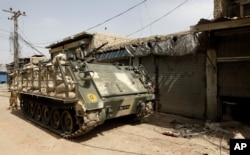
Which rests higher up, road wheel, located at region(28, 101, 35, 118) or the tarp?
the tarp

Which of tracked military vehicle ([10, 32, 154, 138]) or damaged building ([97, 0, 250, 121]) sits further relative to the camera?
damaged building ([97, 0, 250, 121])

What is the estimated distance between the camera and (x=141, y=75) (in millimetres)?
9016

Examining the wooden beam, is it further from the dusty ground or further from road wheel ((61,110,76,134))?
road wheel ((61,110,76,134))

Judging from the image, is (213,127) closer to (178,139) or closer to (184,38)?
(178,139)

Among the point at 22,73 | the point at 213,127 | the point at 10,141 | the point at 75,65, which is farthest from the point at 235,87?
the point at 22,73

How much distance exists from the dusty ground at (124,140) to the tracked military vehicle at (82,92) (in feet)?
1.46

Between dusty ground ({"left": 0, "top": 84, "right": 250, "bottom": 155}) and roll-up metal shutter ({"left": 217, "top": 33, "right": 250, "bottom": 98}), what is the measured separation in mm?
1207

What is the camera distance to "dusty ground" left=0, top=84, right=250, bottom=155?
5863 millimetres

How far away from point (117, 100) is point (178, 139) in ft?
6.23

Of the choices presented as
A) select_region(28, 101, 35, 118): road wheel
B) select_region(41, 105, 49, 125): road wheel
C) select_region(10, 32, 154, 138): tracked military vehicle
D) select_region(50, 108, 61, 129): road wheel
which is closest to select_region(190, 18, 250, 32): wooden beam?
select_region(10, 32, 154, 138): tracked military vehicle

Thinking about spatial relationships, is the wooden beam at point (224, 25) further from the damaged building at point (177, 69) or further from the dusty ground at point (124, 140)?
the dusty ground at point (124, 140)

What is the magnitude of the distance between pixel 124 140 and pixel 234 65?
4.30 m

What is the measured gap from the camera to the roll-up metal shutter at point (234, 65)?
309 inches

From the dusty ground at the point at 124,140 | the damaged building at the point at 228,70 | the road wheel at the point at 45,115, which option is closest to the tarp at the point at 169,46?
the damaged building at the point at 228,70
